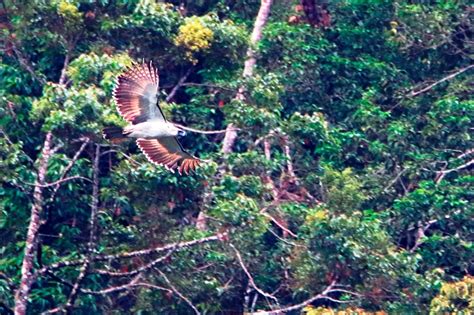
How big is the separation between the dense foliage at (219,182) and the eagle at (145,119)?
1.33 feet

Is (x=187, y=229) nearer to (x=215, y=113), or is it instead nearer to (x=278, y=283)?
(x=278, y=283)

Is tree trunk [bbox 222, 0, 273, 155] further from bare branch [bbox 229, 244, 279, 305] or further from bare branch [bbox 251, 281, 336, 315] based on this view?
bare branch [bbox 251, 281, 336, 315]

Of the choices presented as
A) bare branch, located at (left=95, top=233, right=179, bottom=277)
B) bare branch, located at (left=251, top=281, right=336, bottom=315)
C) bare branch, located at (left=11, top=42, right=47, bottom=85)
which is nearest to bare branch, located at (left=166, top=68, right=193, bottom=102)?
bare branch, located at (left=11, top=42, right=47, bottom=85)

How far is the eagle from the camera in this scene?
12805 mm

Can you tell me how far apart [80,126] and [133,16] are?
78.1 inches

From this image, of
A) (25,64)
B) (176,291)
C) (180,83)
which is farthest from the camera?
(180,83)

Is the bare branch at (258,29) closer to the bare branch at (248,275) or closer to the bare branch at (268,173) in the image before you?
the bare branch at (268,173)

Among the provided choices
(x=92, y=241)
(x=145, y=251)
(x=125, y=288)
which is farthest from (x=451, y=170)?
(x=92, y=241)

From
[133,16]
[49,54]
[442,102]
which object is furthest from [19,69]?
[442,102]

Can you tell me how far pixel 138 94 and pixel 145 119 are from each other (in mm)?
321

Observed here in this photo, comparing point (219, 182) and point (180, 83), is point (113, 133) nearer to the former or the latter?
point (219, 182)

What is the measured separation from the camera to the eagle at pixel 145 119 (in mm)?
12805

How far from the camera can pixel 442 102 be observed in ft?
55.7

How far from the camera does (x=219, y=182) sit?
14992 millimetres
